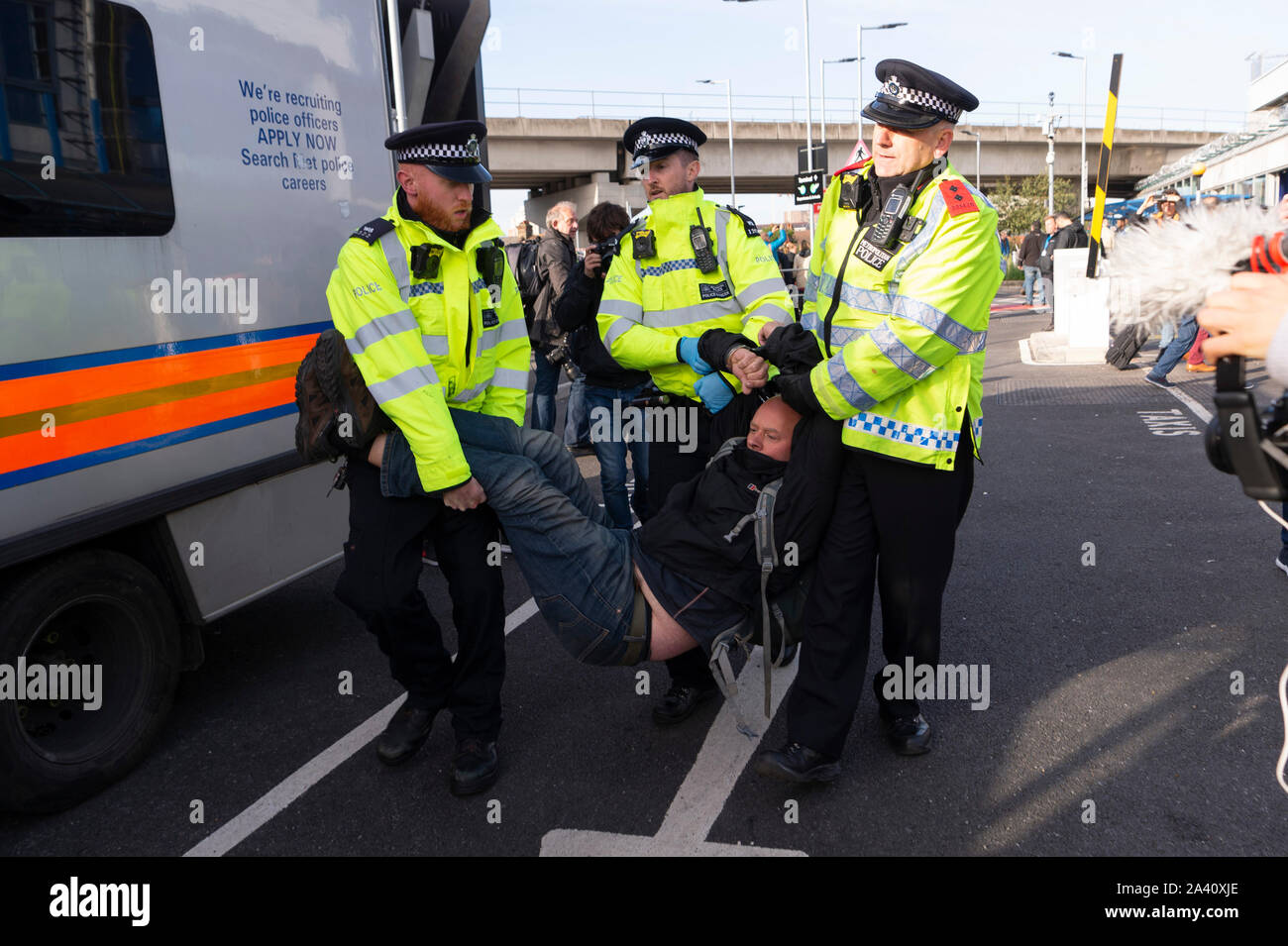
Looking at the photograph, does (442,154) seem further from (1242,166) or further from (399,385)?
(1242,166)

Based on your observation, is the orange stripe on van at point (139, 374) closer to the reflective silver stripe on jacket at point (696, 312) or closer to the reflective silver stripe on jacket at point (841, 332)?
the reflective silver stripe on jacket at point (696, 312)

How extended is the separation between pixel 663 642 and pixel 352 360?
4.48ft

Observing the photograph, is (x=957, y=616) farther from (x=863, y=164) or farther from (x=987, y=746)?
(x=863, y=164)

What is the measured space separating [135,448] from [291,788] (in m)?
1.31

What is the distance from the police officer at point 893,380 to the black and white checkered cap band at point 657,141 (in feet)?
2.72

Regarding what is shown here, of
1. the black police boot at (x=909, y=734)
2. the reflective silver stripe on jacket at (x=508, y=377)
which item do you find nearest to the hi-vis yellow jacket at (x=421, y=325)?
the reflective silver stripe on jacket at (x=508, y=377)

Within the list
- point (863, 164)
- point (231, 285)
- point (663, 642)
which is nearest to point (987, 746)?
point (663, 642)

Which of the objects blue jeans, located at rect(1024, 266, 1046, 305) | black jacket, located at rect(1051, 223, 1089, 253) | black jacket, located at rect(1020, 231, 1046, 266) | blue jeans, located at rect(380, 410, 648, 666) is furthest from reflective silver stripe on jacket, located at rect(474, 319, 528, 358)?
blue jeans, located at rect(1024, 266, 1046, 305)

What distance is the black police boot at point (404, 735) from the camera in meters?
3.51

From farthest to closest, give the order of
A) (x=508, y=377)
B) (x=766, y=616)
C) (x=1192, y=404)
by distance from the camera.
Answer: (x=1192, y=404), (x=508, y=377), (x=766, y=616)

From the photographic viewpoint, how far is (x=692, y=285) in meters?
3.79

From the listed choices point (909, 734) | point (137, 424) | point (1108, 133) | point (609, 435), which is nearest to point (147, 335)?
point (137, 424)

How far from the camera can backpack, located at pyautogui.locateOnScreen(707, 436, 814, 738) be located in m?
2.96
